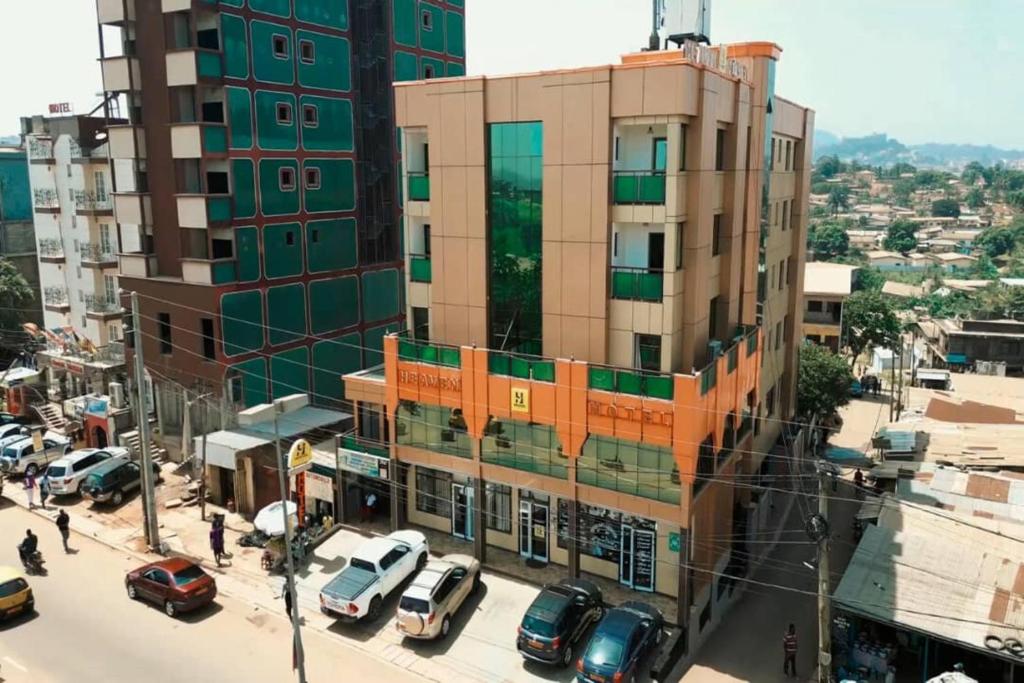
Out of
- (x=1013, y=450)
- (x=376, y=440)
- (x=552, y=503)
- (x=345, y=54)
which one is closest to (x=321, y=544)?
(x=376, y=440)

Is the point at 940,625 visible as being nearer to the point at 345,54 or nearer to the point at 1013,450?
the point at 1013,450

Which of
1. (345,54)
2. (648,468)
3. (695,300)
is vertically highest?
(345,54)

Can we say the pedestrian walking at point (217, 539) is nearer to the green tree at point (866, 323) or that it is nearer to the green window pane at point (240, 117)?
the green window pane at point (240, 117)

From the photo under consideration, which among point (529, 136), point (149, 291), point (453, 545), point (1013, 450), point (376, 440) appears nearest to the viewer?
point (529, 136)

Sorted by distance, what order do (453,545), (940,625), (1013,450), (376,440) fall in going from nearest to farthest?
1. (940,625)
2. (453,545)
3. (376,440)
4. (1013,450)

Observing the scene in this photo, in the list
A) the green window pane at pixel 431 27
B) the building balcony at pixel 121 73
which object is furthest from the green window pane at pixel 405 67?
the building balcony at pixel 121 73

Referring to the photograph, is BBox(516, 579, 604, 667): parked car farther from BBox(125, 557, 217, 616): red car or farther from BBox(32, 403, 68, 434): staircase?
BBox(32, 403, 68, 434): staircase

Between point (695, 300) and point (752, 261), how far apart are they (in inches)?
259

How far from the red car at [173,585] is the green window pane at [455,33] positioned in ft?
117

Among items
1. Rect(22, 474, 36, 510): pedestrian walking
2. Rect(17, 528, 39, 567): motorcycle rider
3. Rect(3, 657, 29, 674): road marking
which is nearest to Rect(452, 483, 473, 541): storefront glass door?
Rect(3, 657, 29, 674): road marking

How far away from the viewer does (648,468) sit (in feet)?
84.9

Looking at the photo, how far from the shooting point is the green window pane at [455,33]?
5028 centimetres

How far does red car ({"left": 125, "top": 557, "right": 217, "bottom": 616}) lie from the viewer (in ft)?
85.7

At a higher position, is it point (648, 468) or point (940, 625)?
point (648, 468)
